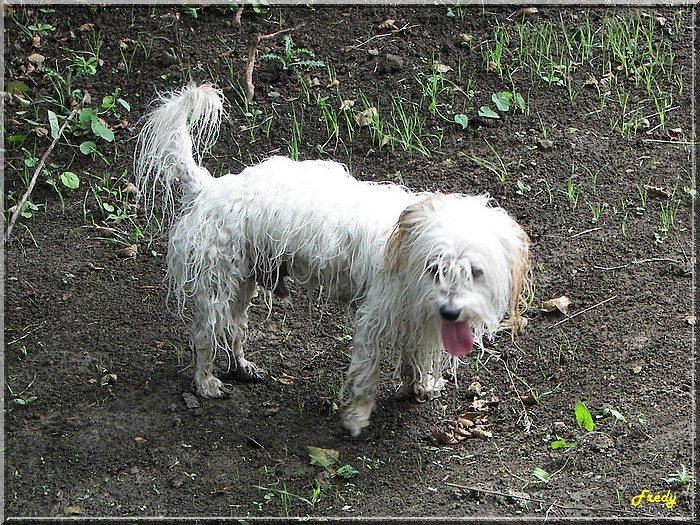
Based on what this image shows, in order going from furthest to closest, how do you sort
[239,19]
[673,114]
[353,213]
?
[239,19]
[673,114]
[353,213]

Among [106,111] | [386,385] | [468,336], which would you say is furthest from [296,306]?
[106,111]

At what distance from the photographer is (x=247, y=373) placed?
4.62 meters

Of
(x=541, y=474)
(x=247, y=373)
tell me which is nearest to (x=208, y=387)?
(x=247, y=373)

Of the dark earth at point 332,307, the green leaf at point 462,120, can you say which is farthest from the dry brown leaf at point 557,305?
the green leaf at point 462,120

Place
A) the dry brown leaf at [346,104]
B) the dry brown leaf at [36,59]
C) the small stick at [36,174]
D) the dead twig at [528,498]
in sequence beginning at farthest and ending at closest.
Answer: the dry brown leaf at [36,59] → the dry brown leaf at [346,104] → the small stick at [36,174] → the dead twig at [528,498]

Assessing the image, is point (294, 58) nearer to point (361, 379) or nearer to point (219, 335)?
point (219, 335)

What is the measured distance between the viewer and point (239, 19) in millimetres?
6875

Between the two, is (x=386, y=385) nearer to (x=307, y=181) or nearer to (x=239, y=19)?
(x=307, y=181)

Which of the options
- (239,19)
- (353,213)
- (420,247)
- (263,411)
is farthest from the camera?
(239,19)

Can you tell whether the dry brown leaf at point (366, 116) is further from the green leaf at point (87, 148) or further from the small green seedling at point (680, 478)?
the small green seedling at point (680, 478)

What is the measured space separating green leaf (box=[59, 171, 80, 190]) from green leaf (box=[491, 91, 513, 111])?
9.37 feet

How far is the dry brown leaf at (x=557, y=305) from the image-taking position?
479cm

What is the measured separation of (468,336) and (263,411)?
1251 mm
